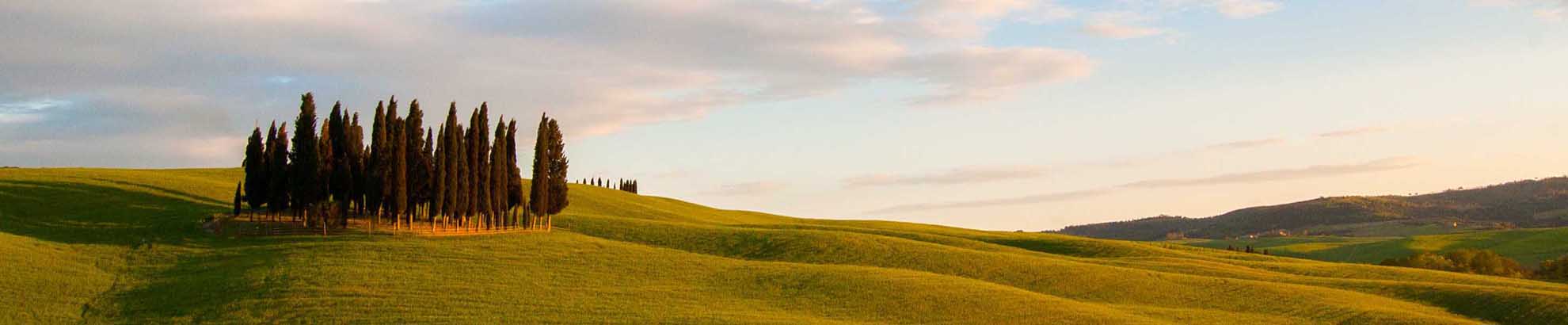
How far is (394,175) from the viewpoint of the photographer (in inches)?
2451

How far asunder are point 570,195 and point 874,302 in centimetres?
5386

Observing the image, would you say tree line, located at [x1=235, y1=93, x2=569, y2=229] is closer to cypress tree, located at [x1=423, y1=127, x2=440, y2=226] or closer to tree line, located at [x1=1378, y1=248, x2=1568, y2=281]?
cypress tree, located at [x1=423, y1=127, x2=440, y2=226]

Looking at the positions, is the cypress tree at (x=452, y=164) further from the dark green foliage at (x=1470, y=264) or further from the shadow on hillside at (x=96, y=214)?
the dark green foliage at (x=1470, y=264)

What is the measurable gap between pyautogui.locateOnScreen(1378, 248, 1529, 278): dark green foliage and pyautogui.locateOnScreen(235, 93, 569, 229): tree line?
5624 centimetres

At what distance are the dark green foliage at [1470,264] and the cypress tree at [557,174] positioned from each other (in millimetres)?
52936

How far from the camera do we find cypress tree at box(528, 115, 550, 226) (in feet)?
219

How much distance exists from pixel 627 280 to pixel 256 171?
26118mm

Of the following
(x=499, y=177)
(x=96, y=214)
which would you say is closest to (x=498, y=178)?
(x=499, y=177)

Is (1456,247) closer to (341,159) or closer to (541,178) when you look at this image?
(541,178)

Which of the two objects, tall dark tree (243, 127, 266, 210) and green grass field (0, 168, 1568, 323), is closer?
green grass field (0, 168, 1568, 323)

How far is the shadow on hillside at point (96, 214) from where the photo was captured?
57.7m

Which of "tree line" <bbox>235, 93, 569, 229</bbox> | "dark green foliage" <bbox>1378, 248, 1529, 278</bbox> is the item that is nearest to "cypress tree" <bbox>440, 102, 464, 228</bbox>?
"tree line" <bbox>235, 93, 569, 229</bbox>

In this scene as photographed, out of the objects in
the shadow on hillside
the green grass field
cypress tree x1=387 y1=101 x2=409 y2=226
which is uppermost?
cypress tree x1=387 y1=101 x2=409 y2=226

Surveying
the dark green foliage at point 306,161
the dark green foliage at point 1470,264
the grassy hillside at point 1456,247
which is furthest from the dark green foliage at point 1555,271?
the dark green foliage at point 306,161
